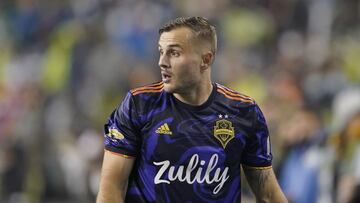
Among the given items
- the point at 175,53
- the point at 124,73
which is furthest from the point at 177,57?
the point at 124,73

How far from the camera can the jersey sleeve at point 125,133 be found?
5660mm

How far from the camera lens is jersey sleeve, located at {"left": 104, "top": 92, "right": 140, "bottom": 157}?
5.66 metres

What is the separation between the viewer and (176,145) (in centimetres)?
575

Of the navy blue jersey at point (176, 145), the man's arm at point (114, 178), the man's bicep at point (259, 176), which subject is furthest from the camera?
the man's bicep at point (259, 176)

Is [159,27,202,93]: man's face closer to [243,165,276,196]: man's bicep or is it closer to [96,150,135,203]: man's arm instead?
[96,150,135,203]: man's arm

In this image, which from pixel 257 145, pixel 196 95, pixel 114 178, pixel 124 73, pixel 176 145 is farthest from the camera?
pixel 124 73

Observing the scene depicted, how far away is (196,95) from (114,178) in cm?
68

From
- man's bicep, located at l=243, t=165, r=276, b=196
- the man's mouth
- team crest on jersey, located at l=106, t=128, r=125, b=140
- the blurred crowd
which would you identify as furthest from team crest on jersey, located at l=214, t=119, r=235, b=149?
the blurred crowd

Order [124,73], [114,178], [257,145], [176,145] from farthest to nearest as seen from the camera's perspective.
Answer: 1. [124,73]
2. [257,145]
3. [176,145]
4. [114,178]

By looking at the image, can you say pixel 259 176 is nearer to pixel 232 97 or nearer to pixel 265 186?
pixel 265 186

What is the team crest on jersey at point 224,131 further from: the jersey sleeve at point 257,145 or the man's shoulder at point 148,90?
the man's shoulder at point 148,90

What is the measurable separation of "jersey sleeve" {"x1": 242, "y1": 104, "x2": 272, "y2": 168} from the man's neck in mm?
308

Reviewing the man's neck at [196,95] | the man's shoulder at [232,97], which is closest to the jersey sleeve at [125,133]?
the man's neck at [196,95]

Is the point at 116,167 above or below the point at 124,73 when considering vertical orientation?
above
